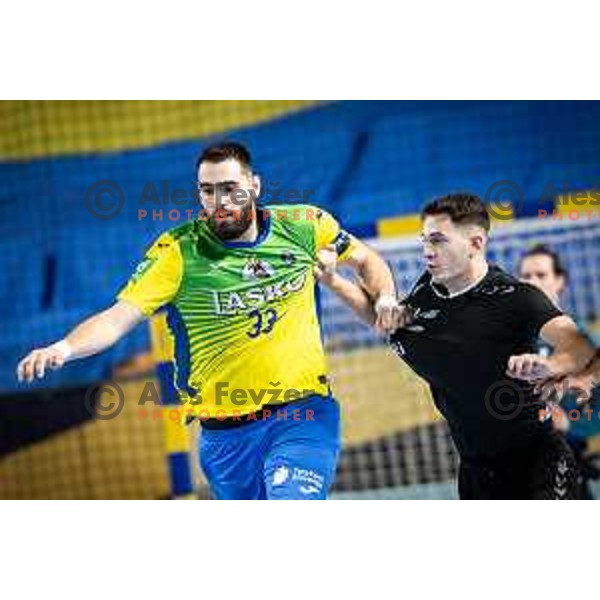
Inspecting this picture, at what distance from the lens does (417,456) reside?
5930 millimetres

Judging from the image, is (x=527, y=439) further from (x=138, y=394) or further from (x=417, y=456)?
(x=138, y=394)

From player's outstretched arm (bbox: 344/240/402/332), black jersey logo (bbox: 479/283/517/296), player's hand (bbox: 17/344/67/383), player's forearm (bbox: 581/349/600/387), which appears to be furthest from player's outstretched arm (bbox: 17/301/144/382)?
player's forearm (bbox: 581/349/600/387)

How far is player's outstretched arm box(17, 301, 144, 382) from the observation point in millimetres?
3816

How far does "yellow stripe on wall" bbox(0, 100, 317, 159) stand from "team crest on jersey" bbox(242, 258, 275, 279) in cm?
181

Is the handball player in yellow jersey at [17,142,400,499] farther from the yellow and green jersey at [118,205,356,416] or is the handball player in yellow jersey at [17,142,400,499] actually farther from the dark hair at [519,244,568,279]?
the dark hair at [519,244,568,279]

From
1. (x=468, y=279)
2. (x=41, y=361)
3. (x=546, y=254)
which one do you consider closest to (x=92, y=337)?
(x=41, y=361)

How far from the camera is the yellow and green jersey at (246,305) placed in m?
4.47

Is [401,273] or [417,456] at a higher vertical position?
[401,273]
